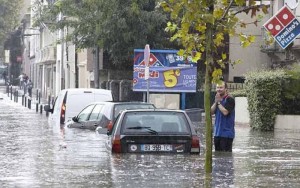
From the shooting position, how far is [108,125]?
21.5 metres

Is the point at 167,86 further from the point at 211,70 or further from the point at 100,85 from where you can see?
the point at 211,70

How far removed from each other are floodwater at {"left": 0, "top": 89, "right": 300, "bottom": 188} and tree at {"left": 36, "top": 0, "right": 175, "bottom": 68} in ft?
61.7

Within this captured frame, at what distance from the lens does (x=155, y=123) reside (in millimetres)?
16984

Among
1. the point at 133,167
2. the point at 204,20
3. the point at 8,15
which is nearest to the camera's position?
the point at 204,20

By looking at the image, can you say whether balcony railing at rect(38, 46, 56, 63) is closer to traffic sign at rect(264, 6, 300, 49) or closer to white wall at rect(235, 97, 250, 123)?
white wall at rect(235, 97, 250, 123)

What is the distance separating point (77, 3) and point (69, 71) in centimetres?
2182

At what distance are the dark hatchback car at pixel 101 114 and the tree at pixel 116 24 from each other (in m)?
13.5

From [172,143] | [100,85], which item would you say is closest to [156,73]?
[100,85]

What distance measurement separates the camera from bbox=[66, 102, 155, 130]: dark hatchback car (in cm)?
2250

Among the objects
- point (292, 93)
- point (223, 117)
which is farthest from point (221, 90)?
point (292, 93)

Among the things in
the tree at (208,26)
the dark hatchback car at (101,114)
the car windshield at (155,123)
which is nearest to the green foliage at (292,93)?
the dark hatchback car at (101,114)

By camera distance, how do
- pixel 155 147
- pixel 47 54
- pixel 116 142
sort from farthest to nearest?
pixel 47 54
pixel 155 147
pixel 116 142

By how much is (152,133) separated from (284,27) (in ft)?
43.9

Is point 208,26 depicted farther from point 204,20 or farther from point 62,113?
point 62,113
